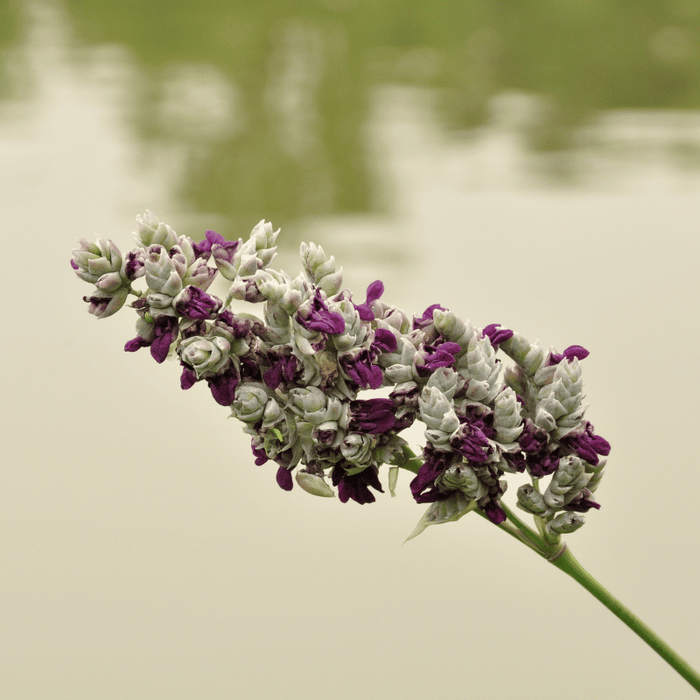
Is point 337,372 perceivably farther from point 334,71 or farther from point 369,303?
point 334,71

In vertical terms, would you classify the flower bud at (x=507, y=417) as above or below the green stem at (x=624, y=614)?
above

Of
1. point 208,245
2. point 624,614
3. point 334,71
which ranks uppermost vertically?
point 334,71

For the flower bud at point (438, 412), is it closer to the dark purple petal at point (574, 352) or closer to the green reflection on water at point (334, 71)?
the dark purple petal at point (574, 352)

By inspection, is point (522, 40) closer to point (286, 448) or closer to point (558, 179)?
point (558, 179)

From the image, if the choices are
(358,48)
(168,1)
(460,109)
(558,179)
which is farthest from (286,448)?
(168,1)

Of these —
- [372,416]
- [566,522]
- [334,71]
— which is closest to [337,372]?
[372,416]

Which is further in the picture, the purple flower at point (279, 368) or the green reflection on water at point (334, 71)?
the green reflection on water at point (334, 71)

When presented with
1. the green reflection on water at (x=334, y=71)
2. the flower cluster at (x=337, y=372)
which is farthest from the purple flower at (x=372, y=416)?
the green reflection on water at (x=334, y=71)
